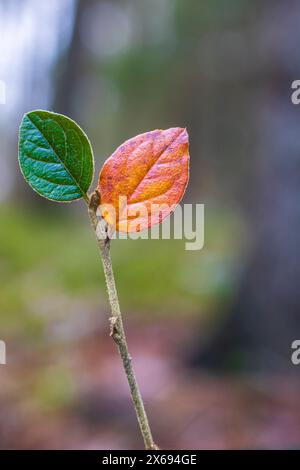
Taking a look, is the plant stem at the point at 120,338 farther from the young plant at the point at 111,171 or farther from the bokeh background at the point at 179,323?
the bokeh background at the point at 179,323

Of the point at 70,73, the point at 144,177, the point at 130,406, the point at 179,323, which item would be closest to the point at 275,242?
the point at 130,406

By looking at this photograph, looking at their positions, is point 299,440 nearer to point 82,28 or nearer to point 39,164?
point 39,164

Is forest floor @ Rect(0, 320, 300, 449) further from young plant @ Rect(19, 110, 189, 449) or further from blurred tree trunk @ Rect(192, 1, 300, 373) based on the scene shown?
young plant @ Rect(19, 110, 189, 449)

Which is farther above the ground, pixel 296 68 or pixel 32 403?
pixel 296 68

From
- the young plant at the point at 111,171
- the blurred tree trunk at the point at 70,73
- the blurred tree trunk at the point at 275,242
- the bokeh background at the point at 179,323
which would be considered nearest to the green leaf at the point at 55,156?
the young plant at the point at 111,171

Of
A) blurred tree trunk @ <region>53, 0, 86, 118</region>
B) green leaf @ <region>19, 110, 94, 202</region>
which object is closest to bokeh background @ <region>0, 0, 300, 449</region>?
blurred tree trunk @ <region>53, 0, 86, 118</region>

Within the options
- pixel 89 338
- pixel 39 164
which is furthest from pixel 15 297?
pixel 39 164
